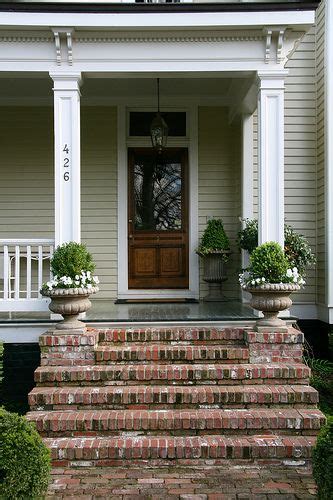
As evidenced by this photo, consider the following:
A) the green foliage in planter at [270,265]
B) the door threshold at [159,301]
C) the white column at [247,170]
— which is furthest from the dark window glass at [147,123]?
the green foliage in planter at [270,265]

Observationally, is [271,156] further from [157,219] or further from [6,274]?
[6,274]

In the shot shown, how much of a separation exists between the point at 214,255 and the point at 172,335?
237 cm

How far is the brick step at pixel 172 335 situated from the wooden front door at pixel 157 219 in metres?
2.56

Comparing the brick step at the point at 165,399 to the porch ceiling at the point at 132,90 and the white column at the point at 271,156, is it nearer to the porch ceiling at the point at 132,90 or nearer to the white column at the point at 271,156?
the white column at the point at 271,156

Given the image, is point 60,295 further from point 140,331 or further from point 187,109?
point 187,109

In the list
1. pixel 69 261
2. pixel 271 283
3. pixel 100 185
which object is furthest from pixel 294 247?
pixel 100 185

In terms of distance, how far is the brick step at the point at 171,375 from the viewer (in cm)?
470

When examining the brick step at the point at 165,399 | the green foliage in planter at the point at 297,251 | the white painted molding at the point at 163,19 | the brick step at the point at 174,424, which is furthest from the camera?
the green foliage in planter at the point at 297,251

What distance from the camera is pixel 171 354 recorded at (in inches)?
194

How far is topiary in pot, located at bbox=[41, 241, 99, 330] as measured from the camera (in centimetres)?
494

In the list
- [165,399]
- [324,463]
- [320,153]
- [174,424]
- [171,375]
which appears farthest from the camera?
[320,153]

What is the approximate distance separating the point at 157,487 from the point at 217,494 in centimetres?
44

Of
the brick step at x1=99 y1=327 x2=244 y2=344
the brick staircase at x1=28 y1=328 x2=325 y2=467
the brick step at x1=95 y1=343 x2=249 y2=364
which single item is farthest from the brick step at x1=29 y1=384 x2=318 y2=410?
the brick step at x1=99 y1=327 x2=244 y2=344

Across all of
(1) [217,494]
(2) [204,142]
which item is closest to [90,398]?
(1) [217,494]
